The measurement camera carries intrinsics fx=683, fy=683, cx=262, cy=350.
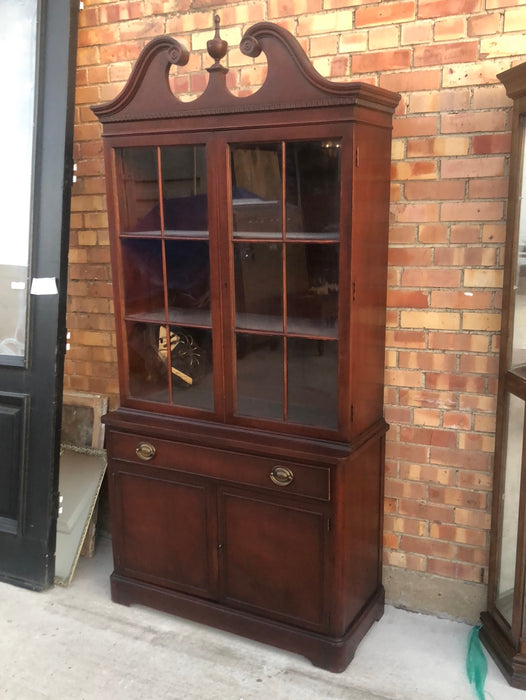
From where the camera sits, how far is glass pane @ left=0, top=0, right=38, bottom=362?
2.89 metres

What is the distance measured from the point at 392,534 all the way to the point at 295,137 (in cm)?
162

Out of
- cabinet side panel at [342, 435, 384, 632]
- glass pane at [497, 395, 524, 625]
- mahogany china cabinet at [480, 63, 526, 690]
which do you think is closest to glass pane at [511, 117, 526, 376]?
mahogany china cabinet at [480, 63, 526, 690]

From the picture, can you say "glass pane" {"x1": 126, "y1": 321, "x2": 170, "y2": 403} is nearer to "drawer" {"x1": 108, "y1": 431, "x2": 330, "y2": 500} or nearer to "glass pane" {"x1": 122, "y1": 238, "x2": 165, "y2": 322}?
"glass pane" {"x1": 122, "y1": 238, "x2": 165, "y2": 322}

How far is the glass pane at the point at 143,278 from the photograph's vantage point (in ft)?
8.68

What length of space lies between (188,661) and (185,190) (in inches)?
68.7

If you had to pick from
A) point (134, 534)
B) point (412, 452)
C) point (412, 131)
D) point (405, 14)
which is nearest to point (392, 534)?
point (412, 452)

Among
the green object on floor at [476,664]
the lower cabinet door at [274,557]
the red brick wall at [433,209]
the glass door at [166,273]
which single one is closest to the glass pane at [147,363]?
the glass door at [166,273]

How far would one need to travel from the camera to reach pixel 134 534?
9.34 feet


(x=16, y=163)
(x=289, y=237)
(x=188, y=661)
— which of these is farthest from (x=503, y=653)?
(x=16, y=163)

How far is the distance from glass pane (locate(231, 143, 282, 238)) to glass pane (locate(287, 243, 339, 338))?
12 centimetres

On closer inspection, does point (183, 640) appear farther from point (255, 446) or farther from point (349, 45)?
point (349, 45)

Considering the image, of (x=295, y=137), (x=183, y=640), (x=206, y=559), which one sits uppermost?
(x=295, y=137)

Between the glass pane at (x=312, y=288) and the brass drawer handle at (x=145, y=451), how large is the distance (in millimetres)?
774

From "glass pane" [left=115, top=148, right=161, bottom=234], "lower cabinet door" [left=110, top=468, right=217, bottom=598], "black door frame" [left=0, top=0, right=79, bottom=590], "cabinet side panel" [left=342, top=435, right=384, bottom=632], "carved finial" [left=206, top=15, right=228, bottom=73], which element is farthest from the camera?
"black door frame" [left=0, top=0, right=79, bottom=590]
